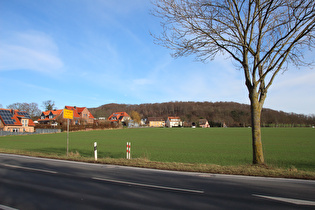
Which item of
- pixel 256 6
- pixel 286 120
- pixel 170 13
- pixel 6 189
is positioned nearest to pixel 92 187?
pixel 6 189

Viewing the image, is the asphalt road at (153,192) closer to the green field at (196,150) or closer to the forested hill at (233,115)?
the green field at (196,150)

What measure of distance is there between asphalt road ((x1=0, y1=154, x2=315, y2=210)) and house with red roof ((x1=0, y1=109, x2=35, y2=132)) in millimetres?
63978

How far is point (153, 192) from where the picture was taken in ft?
19.7

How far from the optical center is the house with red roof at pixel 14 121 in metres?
60.8

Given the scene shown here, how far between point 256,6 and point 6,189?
11159mm

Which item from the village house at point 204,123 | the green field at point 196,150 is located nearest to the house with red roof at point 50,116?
the green field at point 196,150

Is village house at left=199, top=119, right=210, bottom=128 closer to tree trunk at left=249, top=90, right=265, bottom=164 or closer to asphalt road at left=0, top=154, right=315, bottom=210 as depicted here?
tree trunk at left=249, top=90, right=265, bottom=164

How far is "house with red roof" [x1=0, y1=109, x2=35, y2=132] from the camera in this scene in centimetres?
6078

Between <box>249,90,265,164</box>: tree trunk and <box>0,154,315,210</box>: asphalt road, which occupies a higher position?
<box>249,90,265,164</box>: tree trunk

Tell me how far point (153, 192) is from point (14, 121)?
7104cm

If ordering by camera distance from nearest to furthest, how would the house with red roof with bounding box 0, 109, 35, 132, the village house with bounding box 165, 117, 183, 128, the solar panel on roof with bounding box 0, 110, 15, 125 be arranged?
the house with red roof with bounding box 0, 109, 35, 132 < the solar panel on roof with bounding box 0, 110, 15, 125 < the village house with bounding box 165, 117, 183, 128

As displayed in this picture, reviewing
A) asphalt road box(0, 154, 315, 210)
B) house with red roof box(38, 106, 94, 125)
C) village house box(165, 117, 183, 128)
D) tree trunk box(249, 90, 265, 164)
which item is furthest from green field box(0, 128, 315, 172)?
village house box(165, 117, 183, 128)

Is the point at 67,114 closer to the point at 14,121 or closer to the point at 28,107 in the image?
the point at 14,121

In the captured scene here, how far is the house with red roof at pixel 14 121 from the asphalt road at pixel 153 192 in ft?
210
